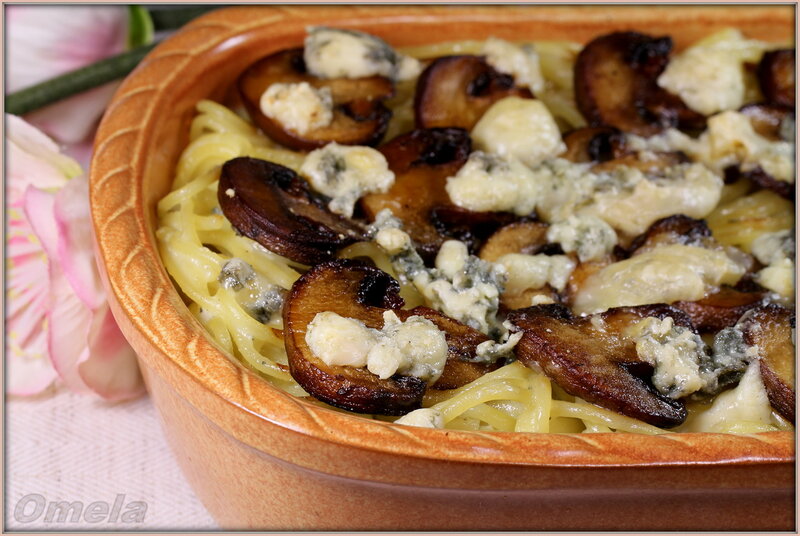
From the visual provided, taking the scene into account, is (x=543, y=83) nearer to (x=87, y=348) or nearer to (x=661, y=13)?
(x=661, y=13)

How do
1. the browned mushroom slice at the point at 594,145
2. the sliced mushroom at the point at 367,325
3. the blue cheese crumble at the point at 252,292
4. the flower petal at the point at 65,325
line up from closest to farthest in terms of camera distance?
the sliced mushroom at the point at 367,325 < the blue cheese crumble at the point at 252,292 < the flower petal at the point at 65,325 < the browned mushroom slice at the point at 594,145

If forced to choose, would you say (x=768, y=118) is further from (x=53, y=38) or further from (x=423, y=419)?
(x=53, y=38)

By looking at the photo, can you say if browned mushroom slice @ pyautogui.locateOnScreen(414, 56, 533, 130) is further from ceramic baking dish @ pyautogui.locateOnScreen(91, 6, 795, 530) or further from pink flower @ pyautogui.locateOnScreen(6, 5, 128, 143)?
pink flower @ pyautogui.locateOnScreen(6, 5, 128, 143)

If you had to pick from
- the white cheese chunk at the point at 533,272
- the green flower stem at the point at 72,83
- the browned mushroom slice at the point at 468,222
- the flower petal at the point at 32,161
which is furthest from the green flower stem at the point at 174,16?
the white cheese chunk at the point at 533,272

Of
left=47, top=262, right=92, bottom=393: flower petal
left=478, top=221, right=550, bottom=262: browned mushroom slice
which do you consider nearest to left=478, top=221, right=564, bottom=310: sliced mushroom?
left=478, top=221, right=550, bottom=262: browned mushroom slice

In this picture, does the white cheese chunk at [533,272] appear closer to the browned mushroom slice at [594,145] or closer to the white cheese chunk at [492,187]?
the white cheese chunk at [492,187]

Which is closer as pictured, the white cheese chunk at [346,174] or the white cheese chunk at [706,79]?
the white cheese chunk at [346,174]

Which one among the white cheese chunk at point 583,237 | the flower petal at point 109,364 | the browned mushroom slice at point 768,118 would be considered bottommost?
the flower petal at point 109,364
